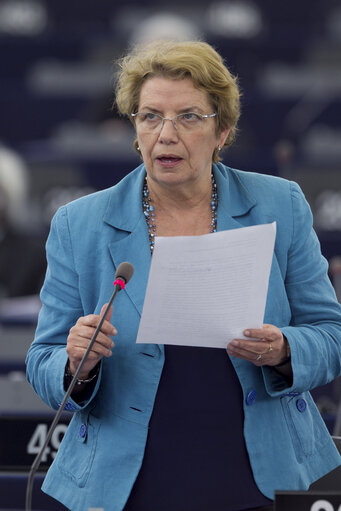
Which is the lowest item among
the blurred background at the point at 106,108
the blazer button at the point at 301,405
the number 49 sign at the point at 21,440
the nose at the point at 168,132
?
the number 49 sign at the point at 21,440

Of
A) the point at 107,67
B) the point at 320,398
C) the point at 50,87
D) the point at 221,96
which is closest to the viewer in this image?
the point at 221,96

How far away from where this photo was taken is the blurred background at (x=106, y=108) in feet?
16.4

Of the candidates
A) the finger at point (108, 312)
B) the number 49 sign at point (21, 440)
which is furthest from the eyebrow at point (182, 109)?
the number 49 sign at point (21, 440)

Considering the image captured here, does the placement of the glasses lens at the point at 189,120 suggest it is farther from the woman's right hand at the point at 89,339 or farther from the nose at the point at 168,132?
the woman's right hand at the point at 89,339

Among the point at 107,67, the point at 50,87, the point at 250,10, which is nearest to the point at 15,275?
the point at 50,87

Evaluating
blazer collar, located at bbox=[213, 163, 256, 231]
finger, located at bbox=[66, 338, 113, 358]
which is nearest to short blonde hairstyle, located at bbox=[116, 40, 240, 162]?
blazer collar, located at bbox=[213, 163, 256, 231]

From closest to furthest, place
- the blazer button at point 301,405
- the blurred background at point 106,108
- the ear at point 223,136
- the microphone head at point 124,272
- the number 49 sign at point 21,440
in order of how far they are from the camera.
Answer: the microphone head at point 124,272 → the blazer button at point 301,405 → the ear at point 223,136 → the number 49 sign at point 21,440 → the blurred background at point 106,108

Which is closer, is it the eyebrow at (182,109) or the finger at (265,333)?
the finger at (265,333)

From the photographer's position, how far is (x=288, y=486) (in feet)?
7.00

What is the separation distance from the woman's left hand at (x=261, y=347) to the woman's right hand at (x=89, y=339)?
0.25m

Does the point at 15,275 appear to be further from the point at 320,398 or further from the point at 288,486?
the point at 288,486

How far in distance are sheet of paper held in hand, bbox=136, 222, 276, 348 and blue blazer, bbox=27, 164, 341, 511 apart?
13 cm

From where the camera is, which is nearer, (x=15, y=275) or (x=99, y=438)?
(x=99, y=438)

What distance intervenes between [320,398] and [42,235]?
2.62m
